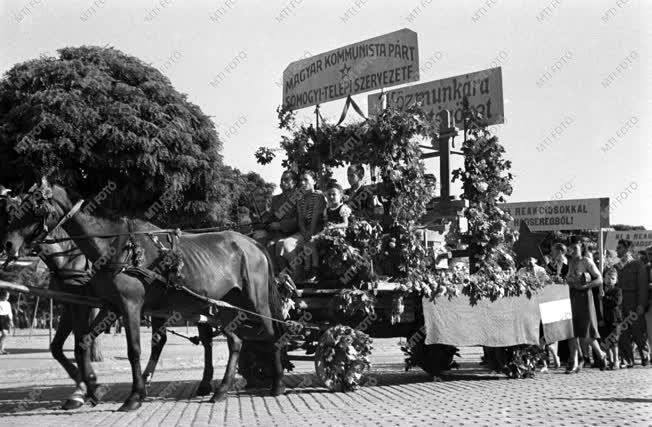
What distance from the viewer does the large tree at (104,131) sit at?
72.3ft

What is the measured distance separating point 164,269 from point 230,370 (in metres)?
1.54

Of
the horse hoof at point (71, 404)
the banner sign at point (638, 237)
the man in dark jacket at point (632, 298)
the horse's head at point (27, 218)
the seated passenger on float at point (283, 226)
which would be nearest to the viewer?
the horse's head at point (27, 218)

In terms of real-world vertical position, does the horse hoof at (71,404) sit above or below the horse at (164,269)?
below

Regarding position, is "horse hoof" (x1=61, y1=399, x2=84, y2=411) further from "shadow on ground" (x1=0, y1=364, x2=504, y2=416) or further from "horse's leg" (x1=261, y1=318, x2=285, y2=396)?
"horse's leg" (x1=261, y1=318, x2=285, y2=396)

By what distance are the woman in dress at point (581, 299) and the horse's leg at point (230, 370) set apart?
19.5ft

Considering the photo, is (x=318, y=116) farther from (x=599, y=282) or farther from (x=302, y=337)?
(x=599, y=282)

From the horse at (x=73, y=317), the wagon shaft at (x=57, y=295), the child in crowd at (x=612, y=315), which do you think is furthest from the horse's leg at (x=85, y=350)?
the child in crowd at (x=612, y=315)

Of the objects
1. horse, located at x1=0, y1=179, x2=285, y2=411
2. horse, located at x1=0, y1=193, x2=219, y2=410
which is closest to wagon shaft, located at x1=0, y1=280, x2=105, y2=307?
horse, located at x1=0, y1=179, x2=285, y2=411

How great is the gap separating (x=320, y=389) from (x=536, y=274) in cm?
386

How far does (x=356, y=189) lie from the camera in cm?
1108

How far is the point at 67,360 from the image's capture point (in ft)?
30.6

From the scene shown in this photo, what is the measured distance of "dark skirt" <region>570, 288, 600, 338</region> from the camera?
13.1 m

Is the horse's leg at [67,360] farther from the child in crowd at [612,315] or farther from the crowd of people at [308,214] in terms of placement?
the child in crowd at [612,315]

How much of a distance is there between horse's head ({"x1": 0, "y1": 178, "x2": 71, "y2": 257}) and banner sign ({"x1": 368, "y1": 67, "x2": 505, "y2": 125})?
233 inches
